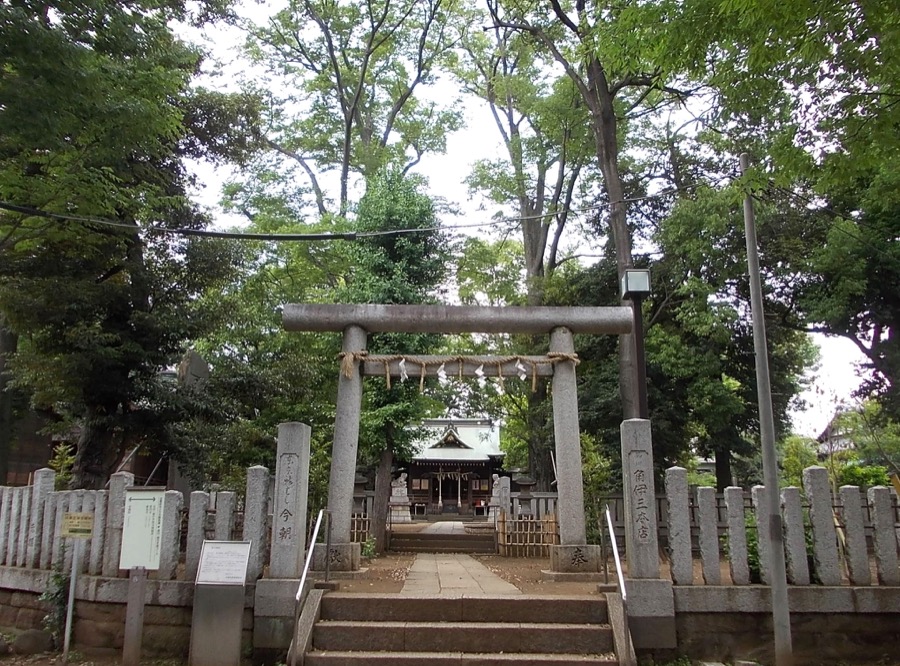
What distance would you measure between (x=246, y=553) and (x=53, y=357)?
7.46 meters

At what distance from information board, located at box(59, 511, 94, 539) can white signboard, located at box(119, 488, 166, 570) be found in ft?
1.68

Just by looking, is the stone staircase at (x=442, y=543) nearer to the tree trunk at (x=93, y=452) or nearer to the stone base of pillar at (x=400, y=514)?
the tree trunk at (x=93, y=452)

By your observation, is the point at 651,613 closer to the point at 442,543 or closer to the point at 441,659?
the point at 441,659

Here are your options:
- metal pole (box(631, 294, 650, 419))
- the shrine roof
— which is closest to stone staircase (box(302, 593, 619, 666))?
metal pole (box(631, 294, 650, 419))

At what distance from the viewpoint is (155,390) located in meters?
12.8

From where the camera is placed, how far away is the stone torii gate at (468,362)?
9688 mm

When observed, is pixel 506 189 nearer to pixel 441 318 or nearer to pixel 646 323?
pixel 646 323

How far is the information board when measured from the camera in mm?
7363

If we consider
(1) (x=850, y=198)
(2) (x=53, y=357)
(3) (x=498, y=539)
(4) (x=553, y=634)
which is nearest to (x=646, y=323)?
(1) (x=850, y=198)

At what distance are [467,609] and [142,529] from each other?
12.0 feet

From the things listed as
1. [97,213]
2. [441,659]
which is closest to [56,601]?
[441,659]

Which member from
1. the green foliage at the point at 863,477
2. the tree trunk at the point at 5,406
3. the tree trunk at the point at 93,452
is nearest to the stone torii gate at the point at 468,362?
the tree trunk at the point at 93,452

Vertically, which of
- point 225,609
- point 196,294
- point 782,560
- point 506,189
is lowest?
point 225,609

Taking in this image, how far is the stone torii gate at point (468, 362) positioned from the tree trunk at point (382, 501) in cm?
559
